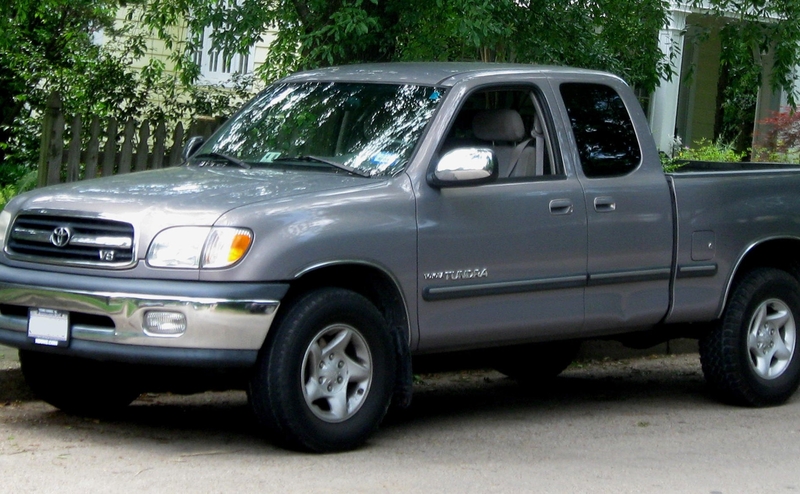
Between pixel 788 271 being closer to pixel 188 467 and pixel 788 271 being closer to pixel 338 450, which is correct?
pixel 338 450

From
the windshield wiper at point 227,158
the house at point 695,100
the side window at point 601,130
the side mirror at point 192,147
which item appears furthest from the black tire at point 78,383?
the house at point 695,100

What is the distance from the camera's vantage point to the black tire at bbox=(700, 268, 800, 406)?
775cm

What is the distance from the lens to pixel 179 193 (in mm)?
5965

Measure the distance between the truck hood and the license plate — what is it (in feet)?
1.58

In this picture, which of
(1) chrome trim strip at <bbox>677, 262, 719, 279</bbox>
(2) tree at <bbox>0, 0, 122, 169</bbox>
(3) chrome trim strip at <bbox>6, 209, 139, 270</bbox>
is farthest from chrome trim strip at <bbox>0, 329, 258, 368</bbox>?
(2) tree at <bbox>0, 0, 122, 169</bbox>

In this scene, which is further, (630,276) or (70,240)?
(630,276)

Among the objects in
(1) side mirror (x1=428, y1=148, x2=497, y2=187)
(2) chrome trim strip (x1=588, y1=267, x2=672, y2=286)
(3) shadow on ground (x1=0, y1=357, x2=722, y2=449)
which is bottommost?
(3) shadow on ground (x1=0, y1=357, x2=722, y2=449)

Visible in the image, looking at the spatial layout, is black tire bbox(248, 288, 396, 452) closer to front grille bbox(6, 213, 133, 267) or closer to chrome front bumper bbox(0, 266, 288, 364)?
chrome front bumper bbox(0, 266, 288, 364)

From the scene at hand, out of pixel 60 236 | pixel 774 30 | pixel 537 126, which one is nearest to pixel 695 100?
pixel 774 30

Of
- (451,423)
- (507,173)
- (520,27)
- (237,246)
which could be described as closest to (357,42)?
(520,27)

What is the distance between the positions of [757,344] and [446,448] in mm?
2493

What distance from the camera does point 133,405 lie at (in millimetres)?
7387

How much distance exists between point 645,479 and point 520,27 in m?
4.81

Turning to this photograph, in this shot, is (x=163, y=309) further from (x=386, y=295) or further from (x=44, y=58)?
(x=44, y=58)
